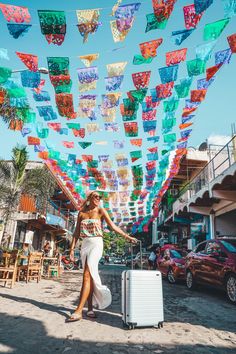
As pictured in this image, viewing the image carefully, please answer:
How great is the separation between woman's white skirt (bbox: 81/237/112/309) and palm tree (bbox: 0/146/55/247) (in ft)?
40.1

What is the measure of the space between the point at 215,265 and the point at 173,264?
13.7ft

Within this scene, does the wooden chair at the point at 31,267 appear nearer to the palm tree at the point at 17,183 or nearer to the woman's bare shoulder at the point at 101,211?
the palm tree at the point at 17,183

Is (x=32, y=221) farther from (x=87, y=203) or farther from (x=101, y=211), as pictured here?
(x=101, y=211)

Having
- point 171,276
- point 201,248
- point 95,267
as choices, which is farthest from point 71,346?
point 171,276

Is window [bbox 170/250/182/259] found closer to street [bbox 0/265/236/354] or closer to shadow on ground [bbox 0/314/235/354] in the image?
street [bbox 0/265/236/354]

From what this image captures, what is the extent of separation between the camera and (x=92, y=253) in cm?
423

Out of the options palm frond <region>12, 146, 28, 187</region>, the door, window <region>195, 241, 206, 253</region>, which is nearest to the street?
window <region>195, 241, 206, 253</region>

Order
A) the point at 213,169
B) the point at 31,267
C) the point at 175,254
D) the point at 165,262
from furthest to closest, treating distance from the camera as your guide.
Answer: the point at 213,169 < the point at 165,262 < the point at 175,254 < the point at 31,267

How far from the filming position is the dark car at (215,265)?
6753 mm

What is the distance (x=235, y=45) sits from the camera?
6.35 metres

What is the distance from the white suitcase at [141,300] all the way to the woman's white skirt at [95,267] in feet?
1.80

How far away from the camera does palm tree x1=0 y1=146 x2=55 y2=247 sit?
614 inches

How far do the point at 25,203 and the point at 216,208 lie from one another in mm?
14803

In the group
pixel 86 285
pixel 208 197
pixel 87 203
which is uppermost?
pixel 208 197
